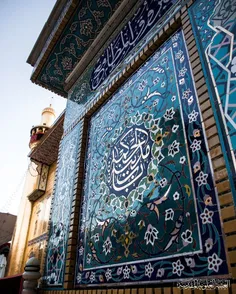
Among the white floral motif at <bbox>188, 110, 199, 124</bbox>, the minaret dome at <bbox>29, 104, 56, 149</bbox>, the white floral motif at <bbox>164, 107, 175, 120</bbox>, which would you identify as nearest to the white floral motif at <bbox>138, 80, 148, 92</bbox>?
the white floral motif at <bbox>164, 107, 175, 120</bbox>

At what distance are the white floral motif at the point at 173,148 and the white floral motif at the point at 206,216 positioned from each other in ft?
1.47

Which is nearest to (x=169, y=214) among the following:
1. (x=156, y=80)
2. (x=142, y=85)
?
(x=156, y=80)

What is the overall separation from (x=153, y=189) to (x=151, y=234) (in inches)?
11.3

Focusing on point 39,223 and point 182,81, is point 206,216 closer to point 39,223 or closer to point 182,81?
point 182,81

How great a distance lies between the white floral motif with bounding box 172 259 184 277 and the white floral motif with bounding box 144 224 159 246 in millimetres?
219

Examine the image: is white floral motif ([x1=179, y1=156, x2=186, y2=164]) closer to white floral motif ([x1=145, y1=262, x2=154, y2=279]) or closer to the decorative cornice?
white floral motif ([x1=145, y1=262, x2=154, y2=279])

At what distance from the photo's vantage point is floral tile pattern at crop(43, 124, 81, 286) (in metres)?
2.49

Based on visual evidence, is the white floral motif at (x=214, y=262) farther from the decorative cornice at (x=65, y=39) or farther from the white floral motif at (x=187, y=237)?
the decorative cornice at (x=65, y=39)

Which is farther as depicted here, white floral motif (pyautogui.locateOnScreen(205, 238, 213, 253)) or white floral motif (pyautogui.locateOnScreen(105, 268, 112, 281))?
white floral motif (pyautogui.locateOnScreen(105, 268, 112, 281))

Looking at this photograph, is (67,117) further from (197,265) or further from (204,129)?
(197,265)

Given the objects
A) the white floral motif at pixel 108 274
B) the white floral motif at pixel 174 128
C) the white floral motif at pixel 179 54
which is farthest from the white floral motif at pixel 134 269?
the white floral motif at pixel 179 54

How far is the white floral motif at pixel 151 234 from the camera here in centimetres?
155

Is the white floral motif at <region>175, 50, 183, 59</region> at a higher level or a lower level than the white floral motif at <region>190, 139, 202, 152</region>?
higher

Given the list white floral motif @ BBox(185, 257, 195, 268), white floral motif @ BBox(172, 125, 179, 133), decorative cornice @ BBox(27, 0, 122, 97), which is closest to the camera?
white floral motif @ BBox(185, 257, 195, 268)
